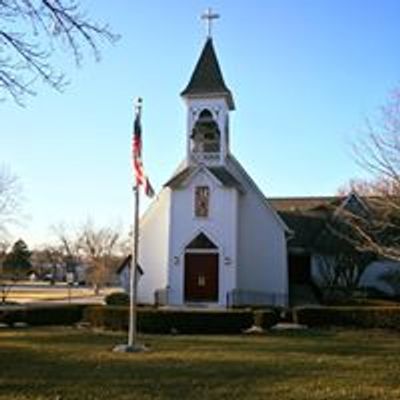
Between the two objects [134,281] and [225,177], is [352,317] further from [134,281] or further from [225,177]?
[225,177]

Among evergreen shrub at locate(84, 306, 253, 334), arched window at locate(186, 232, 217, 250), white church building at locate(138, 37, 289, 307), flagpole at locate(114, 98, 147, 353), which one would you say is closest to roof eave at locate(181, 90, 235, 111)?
white church building at locate(138, 37, 289, 307)

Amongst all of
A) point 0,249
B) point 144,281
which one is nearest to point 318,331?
point 144,281

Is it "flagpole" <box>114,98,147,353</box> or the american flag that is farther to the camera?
the american flag

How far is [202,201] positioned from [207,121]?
466 centimetres

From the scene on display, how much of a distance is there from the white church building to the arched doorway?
50mm

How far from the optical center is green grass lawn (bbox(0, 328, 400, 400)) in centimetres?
1191

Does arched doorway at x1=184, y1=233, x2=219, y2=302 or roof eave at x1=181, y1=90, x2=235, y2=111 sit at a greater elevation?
roof eave at x1=181, y1=90, x2=235, y2=111

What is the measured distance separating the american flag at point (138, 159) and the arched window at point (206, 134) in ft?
64.6

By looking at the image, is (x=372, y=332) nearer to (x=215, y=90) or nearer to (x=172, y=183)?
(x=172, y=183)

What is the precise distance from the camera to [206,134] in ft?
133

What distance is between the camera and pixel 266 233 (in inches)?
1570

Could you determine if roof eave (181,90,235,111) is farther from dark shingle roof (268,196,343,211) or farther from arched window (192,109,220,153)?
dark shingle roof (268,196,343,211)

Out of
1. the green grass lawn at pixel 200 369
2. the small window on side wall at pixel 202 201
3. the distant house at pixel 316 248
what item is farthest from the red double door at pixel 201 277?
the green grass lawn at pixel 200 369

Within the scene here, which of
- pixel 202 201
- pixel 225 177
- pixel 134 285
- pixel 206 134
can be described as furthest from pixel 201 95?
pixel 134 285
